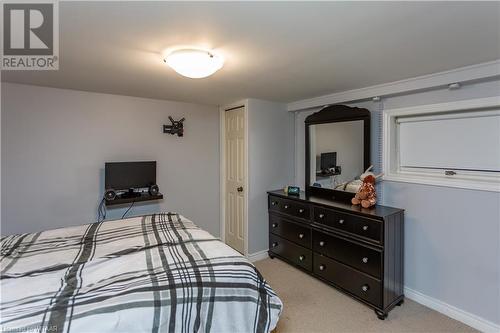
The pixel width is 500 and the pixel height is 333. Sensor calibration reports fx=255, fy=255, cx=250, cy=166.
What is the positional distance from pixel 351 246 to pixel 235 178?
185cm

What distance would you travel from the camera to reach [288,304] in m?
2.49

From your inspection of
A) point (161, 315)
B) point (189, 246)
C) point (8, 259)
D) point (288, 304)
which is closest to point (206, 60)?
point (189, 246)

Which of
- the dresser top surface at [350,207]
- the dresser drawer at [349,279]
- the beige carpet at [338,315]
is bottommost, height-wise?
the beige carpet at [338,315]

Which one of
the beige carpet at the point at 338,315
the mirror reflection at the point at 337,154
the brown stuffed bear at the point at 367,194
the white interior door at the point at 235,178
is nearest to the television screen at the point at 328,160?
the mirror reflection at the point at 337,154

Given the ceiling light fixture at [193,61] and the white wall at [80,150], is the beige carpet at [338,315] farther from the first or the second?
the ceiling light fixture at [193,61]

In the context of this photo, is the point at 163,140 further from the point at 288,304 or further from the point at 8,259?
the point at 288,304

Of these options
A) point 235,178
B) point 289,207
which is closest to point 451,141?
point 289,207

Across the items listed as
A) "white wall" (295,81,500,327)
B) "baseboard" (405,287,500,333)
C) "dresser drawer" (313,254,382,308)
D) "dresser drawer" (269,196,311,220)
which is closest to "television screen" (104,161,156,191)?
"dresser drawer" (269,196,311,220)

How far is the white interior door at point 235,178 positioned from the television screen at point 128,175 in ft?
3.63

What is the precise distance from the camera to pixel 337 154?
324 cm

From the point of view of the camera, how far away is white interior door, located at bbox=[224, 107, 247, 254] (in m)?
3.63

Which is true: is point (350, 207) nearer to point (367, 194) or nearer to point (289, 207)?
point (367, 194)

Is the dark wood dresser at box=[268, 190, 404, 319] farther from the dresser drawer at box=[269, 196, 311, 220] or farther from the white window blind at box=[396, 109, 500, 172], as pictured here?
the white window blind at box=[396, 109, 500, 172]

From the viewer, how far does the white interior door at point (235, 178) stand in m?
3.63
